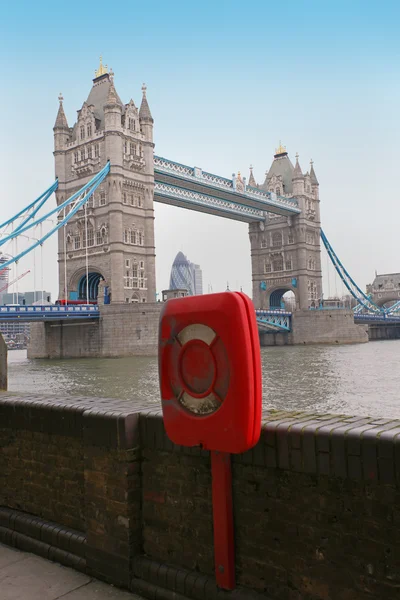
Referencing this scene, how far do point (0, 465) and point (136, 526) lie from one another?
1.51 meters

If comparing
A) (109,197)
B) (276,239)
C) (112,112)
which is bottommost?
(276,239)

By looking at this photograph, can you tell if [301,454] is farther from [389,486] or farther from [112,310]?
[112,310]

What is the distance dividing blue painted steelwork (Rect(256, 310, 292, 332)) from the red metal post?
141 ft

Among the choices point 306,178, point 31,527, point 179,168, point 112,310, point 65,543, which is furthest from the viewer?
point 306,178

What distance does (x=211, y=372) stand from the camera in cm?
259

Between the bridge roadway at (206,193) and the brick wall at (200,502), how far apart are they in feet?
138

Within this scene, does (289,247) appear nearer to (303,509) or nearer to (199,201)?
(199,201)

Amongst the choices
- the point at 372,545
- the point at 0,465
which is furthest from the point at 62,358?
the point at 372,545

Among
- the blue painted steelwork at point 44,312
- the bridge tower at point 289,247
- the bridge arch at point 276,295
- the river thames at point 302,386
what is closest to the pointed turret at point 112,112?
the blue painted steelwork at point 44,312

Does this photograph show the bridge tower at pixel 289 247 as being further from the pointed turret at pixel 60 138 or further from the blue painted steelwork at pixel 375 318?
the pointed turret at pixel 60 138

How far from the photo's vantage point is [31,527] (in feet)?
12.3

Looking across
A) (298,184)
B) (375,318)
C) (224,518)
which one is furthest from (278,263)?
(224,518)

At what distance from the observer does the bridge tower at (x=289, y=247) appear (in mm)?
60875

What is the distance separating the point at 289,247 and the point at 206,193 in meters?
15.7
